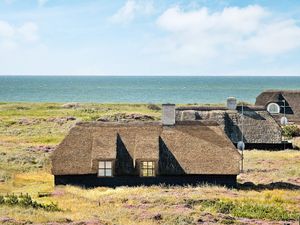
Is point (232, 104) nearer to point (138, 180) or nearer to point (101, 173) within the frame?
point (138, 180)

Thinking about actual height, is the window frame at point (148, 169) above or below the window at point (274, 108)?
below

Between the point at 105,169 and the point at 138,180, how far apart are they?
7.29 ft

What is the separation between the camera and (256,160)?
1608 inches

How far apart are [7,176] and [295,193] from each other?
787 inches

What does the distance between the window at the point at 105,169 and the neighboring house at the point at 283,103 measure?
39.0m

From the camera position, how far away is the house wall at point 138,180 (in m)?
30.2

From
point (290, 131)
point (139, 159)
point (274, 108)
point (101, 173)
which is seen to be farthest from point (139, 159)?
point (274, 108)

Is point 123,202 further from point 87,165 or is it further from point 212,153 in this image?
point 212,153

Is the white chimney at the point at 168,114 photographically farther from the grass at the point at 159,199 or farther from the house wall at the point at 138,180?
the grass at the point at 159,199

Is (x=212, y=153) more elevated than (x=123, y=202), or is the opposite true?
(x=212, y=153)

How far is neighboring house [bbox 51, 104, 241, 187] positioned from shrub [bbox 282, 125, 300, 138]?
26.4 meters

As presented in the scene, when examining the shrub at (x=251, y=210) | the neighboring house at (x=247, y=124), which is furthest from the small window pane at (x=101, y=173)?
the neighboring house at (x=247, y=124)

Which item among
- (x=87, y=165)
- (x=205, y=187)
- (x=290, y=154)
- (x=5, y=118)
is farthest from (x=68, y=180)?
(x=5, y=118)

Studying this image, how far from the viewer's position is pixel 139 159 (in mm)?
29938
